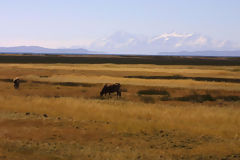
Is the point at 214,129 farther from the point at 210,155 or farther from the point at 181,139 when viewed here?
the point at 210,155

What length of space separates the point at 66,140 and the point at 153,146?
11.4ft

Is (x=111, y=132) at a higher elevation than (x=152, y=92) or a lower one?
higher

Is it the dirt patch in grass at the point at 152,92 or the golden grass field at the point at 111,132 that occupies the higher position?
the golden grass field at the point at 111,132

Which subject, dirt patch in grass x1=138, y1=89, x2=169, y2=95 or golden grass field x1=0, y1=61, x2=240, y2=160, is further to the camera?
dirt patch in grass x1=138, y1=89, x2=169, y2=95

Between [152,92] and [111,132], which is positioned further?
[152,92]

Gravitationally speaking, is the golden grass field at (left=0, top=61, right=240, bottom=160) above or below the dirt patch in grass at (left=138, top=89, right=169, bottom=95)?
above

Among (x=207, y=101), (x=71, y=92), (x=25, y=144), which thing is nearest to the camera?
(x=25, y=144)

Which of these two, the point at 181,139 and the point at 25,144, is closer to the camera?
the point at 25,144

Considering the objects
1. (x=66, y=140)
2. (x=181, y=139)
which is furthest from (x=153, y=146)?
(x=66, y=140)

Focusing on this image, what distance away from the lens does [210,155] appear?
1176 cm

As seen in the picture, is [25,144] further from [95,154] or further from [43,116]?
[43,116]

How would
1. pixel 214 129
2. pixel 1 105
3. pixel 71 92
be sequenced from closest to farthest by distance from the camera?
pixel 214 129, pixel 1 105, pixel 71 92

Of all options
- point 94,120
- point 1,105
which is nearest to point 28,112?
point 1,105

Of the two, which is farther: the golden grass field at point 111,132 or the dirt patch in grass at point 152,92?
the dirt patch in grass at point 152,92
